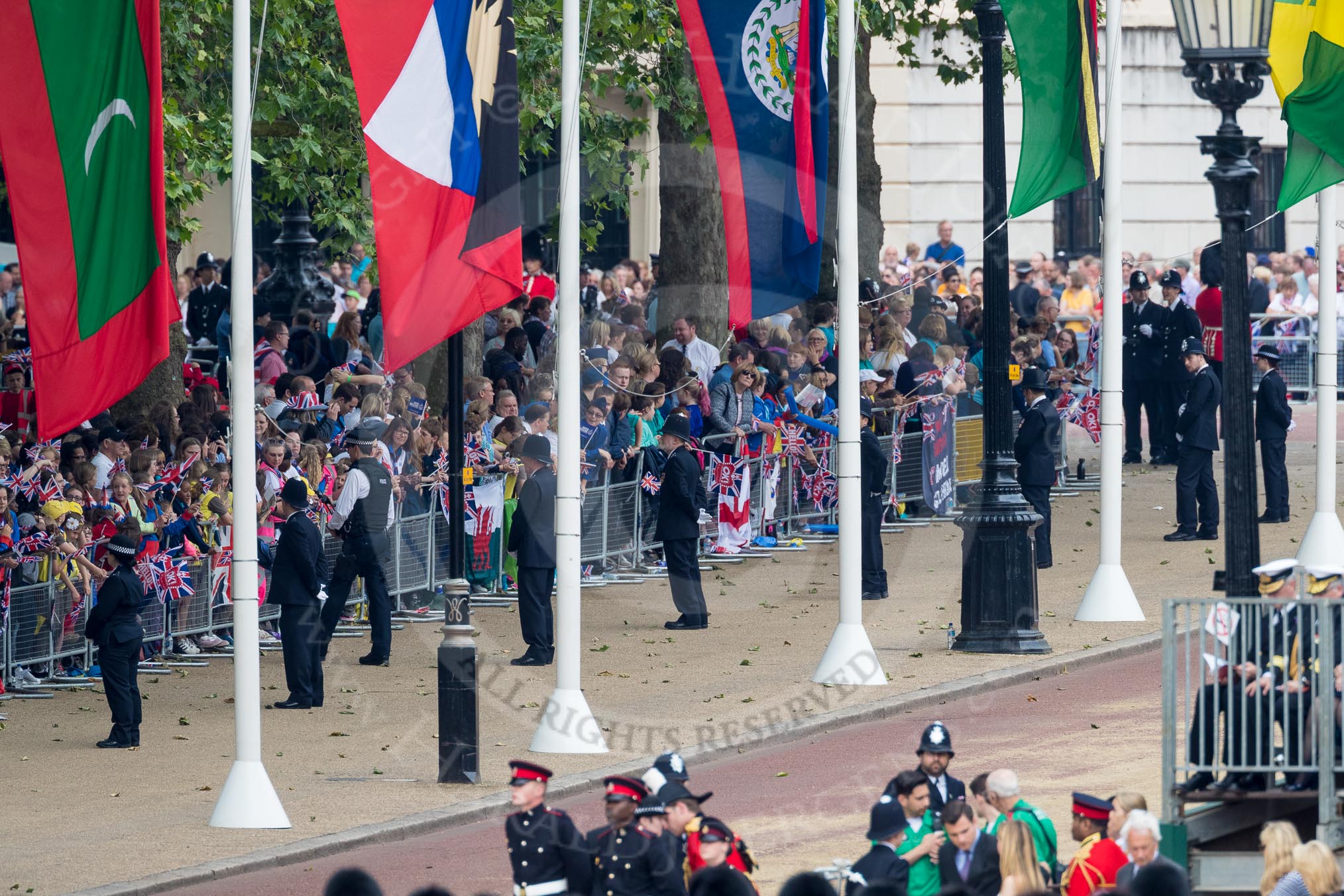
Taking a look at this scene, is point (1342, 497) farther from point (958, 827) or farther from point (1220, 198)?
point (958, 827)

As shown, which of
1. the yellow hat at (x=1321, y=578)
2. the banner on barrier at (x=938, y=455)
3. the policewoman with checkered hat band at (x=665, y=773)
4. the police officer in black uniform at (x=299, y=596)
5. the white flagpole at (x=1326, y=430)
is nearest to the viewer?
the policewoman with checkered hat band at (x=665, y=773)

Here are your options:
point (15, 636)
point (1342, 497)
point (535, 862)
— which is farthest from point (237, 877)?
point (1342, 497)

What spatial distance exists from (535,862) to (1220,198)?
18.8 feet

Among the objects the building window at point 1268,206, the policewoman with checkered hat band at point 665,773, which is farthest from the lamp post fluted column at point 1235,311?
the building window at point 1268,206

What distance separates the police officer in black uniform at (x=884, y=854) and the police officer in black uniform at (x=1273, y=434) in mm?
14832

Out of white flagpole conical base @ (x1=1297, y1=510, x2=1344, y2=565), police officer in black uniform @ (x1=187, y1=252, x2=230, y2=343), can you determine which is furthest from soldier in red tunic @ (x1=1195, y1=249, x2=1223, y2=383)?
police officer in black uniform @ (x1=187, y1=252, x2=230, y2=343)

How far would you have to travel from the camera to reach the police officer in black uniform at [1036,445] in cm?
2261

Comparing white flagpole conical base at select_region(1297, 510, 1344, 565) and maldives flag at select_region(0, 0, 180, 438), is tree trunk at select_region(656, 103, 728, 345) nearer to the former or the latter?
white flagpole conical base at select_region(1297, 510, 1344, 565)

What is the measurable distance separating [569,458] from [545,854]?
494cm

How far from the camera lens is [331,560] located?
66.9ft

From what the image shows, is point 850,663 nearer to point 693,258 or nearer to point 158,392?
point 158,392

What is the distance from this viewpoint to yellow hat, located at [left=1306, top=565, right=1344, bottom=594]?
1205cm

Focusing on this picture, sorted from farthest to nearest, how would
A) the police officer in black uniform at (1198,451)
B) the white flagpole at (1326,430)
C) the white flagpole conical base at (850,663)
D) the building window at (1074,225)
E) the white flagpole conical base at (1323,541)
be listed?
the building window at (1074,225)
the police officer in black uniform at (1198,451)
the white flagpole at (1326,430)
the white flagpole conical base at (1323,541)
the white flagpole conical base at (850,663)

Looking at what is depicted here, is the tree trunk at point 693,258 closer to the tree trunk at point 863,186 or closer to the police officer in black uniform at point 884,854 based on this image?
the tree trunk at point 863,186
